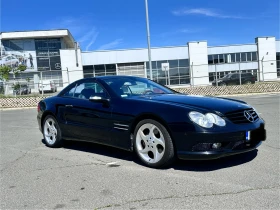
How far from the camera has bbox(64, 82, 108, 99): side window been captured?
4958 millimetres

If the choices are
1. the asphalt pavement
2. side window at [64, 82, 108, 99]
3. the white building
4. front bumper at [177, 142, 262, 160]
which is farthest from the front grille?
the white building

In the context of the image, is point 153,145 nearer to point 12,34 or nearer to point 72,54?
point 72,54

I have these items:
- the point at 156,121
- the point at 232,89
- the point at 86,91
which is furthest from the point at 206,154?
the point at 232,89

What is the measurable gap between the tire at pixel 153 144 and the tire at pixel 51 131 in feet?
6.80

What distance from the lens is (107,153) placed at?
528 centimetres

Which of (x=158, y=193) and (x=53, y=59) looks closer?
(x=158, y=193)

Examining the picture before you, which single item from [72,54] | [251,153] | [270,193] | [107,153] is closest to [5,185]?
[107,153]

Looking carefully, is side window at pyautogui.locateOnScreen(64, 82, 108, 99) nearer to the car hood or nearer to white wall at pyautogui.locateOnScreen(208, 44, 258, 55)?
the car hood

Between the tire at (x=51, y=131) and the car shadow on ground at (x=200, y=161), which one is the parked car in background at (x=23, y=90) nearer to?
the tire at (x=51, y=131)

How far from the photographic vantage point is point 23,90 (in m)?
22.9

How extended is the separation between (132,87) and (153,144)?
131 cm

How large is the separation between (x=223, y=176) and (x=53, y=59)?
4550 centimetres

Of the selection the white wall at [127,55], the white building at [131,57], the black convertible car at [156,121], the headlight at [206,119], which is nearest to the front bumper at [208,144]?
the black convertible car at [156,121]

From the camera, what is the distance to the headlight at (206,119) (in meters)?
3.78
